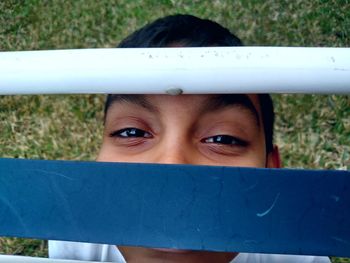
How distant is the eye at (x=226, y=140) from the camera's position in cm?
124

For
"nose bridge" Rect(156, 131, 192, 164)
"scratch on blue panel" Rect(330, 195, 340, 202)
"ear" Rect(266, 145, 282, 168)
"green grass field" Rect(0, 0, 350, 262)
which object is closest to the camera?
"scratch on blue panel" Rect(330, 195, 340, 202)

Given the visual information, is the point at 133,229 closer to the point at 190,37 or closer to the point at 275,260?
the point at 190,37

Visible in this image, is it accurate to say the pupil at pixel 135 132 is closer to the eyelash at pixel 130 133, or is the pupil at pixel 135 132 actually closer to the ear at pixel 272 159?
the eyelash at pixel 130 133

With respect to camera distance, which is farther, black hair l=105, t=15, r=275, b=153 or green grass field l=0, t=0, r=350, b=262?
green grass field l=0, t=0, r=350, b=262

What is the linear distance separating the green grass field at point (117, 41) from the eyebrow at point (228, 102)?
1184 millimetres

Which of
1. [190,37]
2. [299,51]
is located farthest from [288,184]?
[190,37]

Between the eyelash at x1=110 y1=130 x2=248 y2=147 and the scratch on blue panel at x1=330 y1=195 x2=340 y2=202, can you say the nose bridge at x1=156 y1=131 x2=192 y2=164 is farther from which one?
the scratch on blue panel at x1=330 y1=195 x2=340 y2=202

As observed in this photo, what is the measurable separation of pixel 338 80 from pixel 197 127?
40cm

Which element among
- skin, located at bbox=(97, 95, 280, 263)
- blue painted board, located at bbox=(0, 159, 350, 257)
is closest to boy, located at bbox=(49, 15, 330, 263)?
skin, located at bbox=(97, 95, 280, 263)

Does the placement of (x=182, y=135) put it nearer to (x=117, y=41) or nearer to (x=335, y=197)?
(x=335, y=197)

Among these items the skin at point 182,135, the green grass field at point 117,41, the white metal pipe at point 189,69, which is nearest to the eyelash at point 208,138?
the skin at point 182,135

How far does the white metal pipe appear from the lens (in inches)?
33.2

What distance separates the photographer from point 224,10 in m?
2.79

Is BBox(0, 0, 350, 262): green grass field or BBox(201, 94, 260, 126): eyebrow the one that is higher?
BBox(0, 0, 350, 262): green grass field
